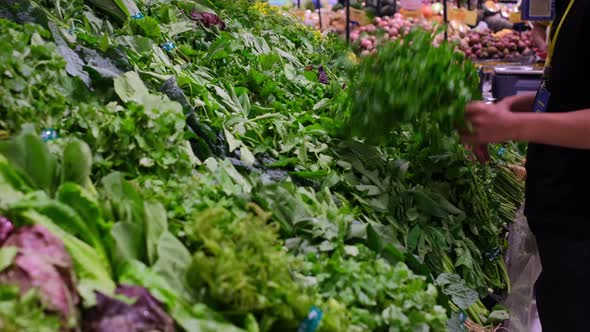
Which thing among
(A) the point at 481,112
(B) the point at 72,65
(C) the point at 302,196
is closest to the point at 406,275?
(C) the point at 302,196

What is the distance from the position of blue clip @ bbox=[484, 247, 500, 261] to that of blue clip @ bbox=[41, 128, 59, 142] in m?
1.58

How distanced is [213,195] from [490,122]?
0.87 meters

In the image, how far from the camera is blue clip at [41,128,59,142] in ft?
4.42

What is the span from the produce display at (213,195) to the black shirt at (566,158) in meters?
0.28

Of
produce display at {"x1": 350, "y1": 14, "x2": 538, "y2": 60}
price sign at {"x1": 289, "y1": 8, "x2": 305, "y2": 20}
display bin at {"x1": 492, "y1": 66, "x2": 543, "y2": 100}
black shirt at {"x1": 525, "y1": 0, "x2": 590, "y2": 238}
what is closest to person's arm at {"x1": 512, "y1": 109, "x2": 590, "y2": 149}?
black shirt at {"x1": 525, "y1": 0, "x2": 590, "y2": 238}

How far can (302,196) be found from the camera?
5.16ft

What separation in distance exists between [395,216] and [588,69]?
29.5 inches

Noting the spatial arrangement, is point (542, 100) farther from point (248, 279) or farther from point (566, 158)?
point (248, 279)

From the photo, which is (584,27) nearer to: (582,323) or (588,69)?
(588,69)

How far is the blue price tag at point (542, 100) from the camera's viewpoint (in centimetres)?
187

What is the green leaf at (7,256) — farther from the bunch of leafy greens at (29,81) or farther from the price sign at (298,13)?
the price sign at (298,13)

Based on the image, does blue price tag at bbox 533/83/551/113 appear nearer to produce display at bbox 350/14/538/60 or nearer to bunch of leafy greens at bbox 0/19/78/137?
bunch of leafy greens at bbox 0/19/78/137

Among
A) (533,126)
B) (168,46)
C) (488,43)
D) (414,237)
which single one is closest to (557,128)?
(533,126)

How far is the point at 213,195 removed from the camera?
1.38 m
